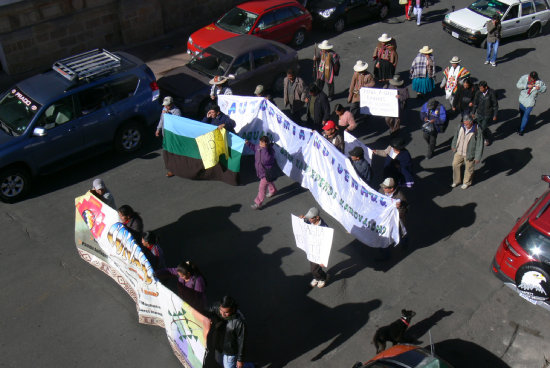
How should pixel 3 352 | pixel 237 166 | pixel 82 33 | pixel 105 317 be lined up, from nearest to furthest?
pixel 3 352, pixel 105 317, pixel 237 166, pixel 82 33

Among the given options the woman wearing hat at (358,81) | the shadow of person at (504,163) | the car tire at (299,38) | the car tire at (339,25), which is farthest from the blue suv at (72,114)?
the car tire at (339,25)

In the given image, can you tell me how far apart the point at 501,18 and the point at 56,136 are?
14407 millimetres

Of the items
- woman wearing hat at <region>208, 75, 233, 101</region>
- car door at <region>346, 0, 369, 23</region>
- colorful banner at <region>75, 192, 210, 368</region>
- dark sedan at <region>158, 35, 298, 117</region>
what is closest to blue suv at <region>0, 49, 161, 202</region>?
dark sedan at <region>158, 35, 298, 117</region>

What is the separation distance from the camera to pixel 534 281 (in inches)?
372

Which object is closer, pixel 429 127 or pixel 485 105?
pixel 429 127

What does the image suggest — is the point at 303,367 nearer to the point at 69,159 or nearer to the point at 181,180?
the point at 181,180

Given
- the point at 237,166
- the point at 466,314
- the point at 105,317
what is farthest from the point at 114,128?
the point at 466,314

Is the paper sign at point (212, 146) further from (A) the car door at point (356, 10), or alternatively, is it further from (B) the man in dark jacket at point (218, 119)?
(A) the car door at point (356, 10)

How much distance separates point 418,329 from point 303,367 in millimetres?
2025

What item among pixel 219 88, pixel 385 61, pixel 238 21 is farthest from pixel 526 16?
pixel 219 88

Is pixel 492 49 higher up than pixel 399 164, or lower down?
lower down

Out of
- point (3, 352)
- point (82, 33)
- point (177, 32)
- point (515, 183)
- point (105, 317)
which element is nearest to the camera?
point (3, 352)

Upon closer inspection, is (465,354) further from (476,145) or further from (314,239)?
(476,145)

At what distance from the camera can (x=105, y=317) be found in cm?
973
